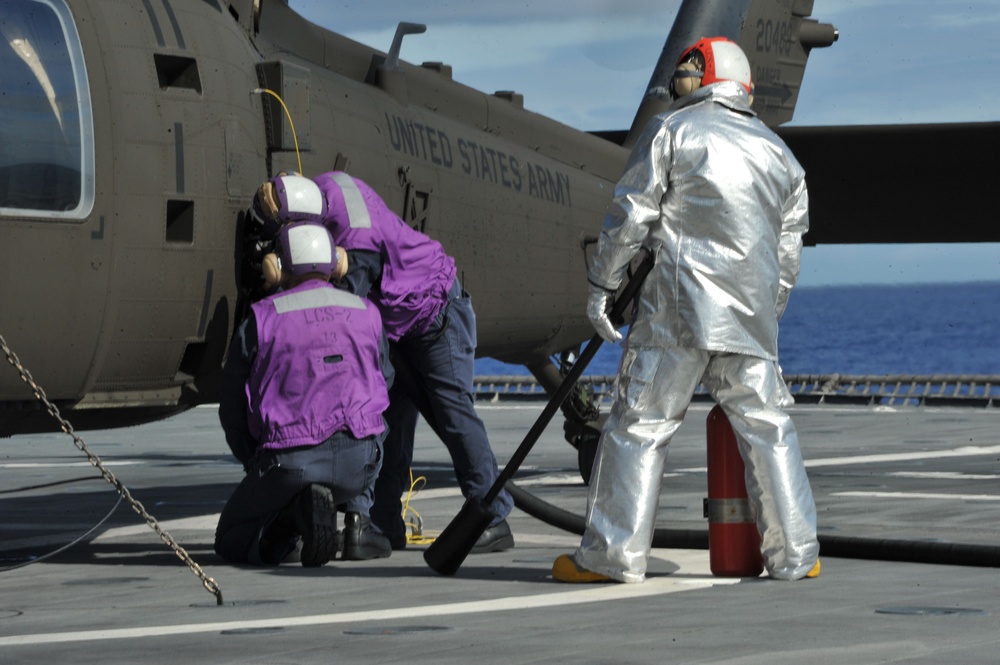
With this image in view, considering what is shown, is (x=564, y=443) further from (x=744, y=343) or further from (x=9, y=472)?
(x=744, y=343)

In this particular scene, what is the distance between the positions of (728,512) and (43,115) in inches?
117

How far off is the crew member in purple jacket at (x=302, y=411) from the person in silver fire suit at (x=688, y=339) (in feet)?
4.03

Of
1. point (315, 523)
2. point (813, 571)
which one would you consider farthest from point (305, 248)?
point (813, 571)

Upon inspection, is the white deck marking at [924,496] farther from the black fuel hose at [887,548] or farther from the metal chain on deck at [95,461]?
the metal chain on deck at [95,461]

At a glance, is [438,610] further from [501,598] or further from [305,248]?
[305,248]

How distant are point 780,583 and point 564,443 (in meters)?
10.1

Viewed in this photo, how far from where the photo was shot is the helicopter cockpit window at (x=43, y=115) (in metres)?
5.80

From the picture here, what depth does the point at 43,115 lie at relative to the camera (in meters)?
5.89

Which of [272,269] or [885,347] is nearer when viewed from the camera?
[272,269]

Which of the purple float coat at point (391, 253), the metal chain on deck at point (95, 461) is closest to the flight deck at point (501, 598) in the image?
the metal chain on deck at point (95, 461)

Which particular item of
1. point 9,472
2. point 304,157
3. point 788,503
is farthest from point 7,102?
point 9,472

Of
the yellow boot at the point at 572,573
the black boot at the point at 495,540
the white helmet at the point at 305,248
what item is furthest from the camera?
the black boot at the point at 495,540

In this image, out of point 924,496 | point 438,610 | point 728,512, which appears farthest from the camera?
point 924,496

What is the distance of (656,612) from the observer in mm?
4684
